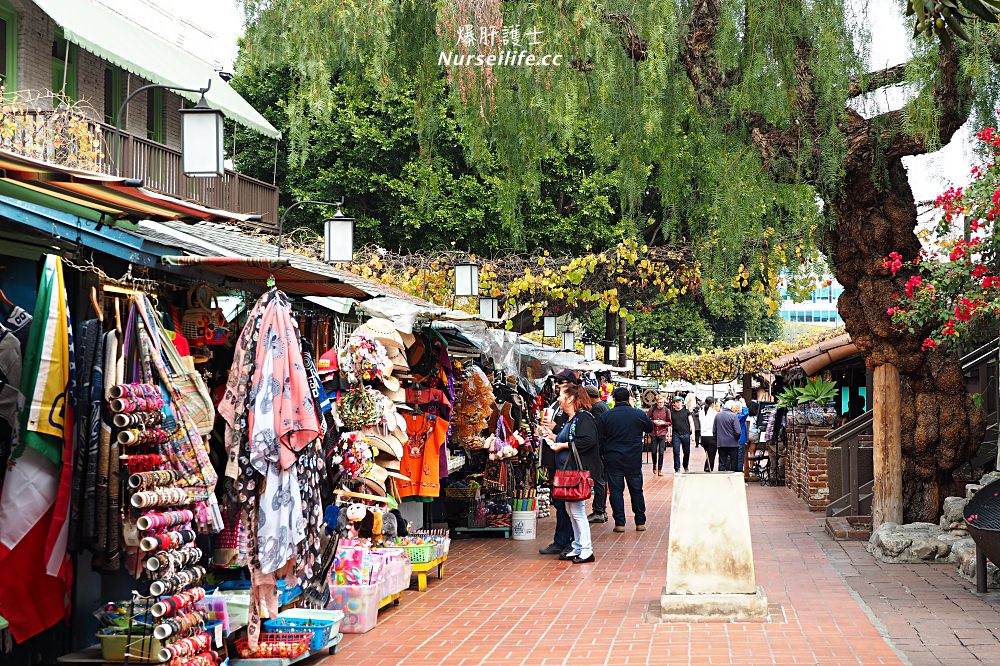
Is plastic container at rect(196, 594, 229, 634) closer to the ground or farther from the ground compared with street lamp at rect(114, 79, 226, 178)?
closer to the ground

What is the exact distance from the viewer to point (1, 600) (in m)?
5.66

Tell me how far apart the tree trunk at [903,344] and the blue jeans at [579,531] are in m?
4.00

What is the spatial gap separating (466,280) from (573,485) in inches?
220

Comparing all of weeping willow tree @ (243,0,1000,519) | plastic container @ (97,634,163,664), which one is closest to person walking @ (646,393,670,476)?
weeping willow tree @ (243,0,1000,519)

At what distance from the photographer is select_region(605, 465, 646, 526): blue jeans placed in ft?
47.8

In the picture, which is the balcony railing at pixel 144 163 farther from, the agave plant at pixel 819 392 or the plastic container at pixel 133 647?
the agave plant at pixel 819 392

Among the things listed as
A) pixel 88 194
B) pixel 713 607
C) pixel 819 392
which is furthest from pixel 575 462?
pixel 819 392

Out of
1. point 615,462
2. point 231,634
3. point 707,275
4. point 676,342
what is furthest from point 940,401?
point 676,342

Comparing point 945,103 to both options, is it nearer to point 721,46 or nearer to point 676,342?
point 721,46

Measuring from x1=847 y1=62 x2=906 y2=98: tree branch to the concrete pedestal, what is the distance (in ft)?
16.5

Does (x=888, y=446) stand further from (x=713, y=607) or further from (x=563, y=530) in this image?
(x=713, y=607)

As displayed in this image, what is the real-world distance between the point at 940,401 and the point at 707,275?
Result: 3.13 metres

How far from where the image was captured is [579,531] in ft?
39.1

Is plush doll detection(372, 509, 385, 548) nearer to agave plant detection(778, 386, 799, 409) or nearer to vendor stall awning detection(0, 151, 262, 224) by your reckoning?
vendor stall awning detection(0, 151, 262, 224)
